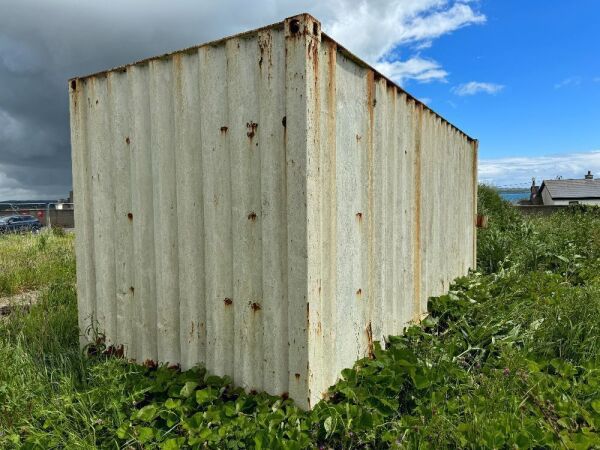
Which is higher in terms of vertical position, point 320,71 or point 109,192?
point 320,71

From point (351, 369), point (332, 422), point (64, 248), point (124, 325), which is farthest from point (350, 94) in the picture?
point (64, 248)

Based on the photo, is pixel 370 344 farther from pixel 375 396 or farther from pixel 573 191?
pixel 573 191

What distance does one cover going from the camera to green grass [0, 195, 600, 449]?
6.83 ft

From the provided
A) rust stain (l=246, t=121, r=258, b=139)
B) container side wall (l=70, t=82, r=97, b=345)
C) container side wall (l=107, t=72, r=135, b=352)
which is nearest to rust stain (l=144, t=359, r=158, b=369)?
container side wall (l=107, t=72, r=135, b=352)

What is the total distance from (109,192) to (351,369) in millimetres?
2268

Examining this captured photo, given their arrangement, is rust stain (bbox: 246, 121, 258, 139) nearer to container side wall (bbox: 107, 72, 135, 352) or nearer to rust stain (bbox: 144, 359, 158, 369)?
container side wall (bbox: 107, 72, 135, 352)

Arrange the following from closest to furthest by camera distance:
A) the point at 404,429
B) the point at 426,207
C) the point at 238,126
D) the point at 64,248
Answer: the point at 404,429
the point at 238,126
the point at 426,207
the point at 64,248

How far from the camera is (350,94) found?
2652 millimetres

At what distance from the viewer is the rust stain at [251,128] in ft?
7.81

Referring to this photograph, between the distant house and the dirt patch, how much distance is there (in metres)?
41.3

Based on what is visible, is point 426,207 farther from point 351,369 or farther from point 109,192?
point 109,192

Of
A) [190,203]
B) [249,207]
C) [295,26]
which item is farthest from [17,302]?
[295,26]

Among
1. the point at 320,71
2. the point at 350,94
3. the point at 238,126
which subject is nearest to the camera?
the point at 320,71

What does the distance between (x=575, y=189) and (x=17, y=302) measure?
4468 cm
